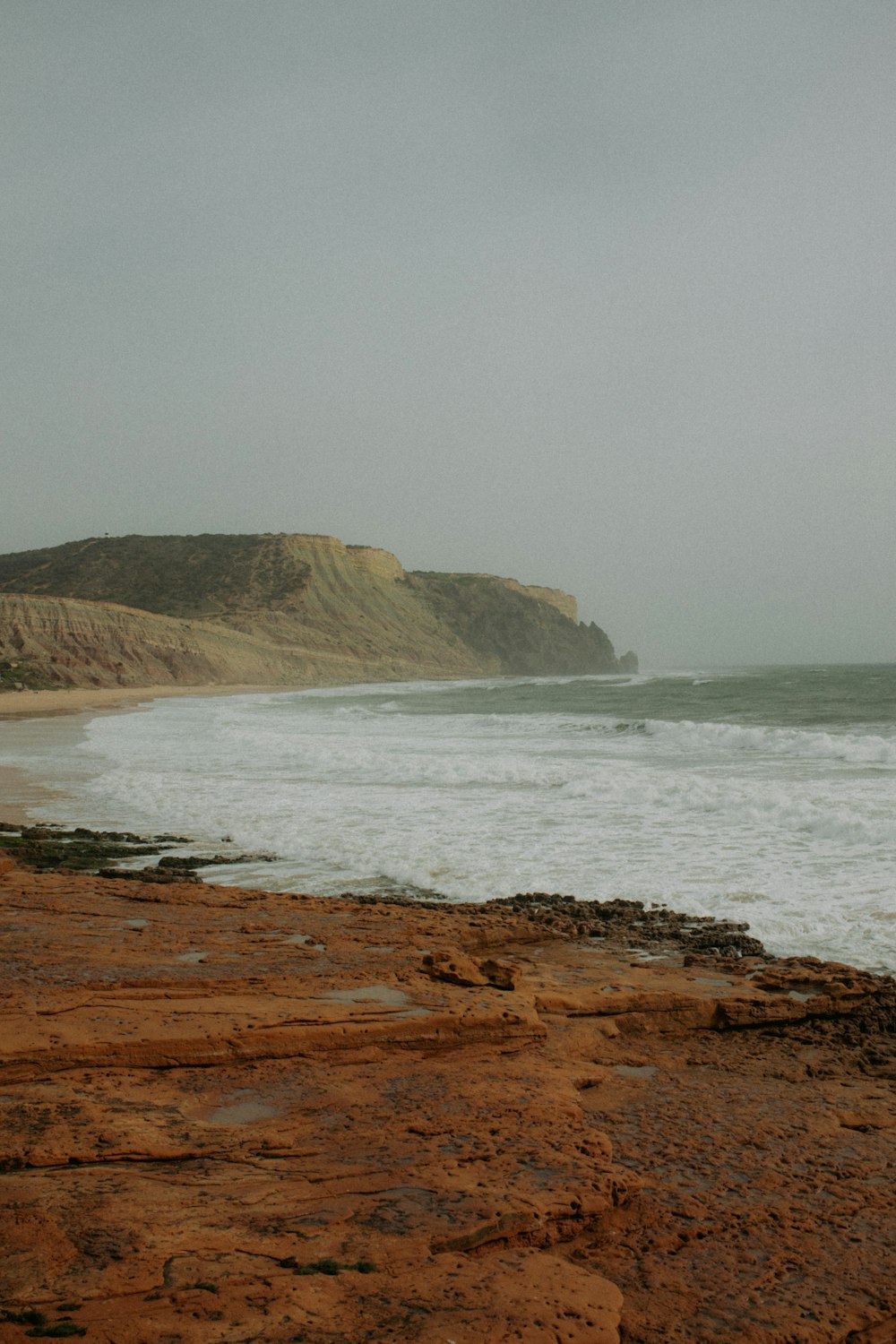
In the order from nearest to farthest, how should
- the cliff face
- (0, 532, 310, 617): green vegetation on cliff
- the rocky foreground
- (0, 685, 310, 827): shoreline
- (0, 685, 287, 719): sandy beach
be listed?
the rocky foreground, (0, 685, 310, 827): shoreline, (0, 685, 287, 719): sandy beach, the cliff face, (0, 532, 310, 617): green vegetation on cliff

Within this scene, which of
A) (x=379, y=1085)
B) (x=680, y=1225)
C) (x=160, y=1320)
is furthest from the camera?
(x=379, y=1085)

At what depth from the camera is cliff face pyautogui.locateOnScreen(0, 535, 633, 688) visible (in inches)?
2340

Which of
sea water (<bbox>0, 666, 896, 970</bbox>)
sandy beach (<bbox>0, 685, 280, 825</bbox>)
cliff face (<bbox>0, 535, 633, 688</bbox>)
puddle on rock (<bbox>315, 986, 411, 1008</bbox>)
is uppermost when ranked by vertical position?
cliff face (<bbox>0, 535, 633, 688</bbox>)

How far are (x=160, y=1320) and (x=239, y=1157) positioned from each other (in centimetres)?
87

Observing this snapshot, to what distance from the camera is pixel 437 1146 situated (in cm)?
325

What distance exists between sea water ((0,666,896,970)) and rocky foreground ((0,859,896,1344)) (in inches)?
84.8

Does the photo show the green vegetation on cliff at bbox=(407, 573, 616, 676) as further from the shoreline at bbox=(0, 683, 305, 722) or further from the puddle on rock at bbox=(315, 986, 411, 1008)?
the puddle on rock at bbox=(315, 986, 411, 1008)

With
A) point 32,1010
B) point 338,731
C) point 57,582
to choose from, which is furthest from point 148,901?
point 57,582

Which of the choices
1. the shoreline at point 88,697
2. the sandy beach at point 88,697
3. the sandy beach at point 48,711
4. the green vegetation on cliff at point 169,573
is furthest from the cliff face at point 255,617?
the sandy beach at point 48,711

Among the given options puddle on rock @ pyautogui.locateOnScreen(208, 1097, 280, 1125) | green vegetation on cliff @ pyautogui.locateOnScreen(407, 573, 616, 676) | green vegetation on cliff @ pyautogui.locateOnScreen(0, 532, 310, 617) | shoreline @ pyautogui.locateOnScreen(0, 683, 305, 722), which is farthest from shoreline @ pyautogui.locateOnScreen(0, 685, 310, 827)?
green vegetation on cliff @ pyautogui.locateOnScreen(407, 573, 616, 676)

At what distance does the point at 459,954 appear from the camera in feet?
17.6

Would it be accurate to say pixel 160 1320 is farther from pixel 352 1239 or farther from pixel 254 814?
pixel 254 814

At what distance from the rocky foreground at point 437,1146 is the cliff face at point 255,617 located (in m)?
50.4

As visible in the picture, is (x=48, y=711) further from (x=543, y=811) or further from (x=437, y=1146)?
(x=437, y=1146)
